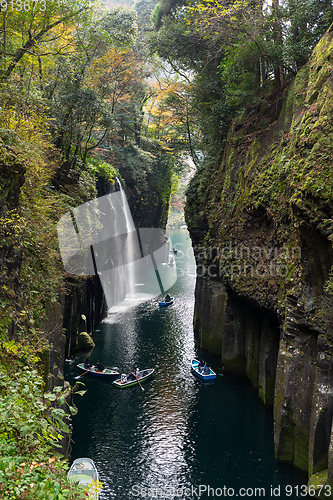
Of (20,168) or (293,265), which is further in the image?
(293,265)

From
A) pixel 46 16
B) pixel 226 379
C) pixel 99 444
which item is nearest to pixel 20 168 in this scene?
pixel 46 16

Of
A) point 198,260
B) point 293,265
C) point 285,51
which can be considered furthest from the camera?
point 198,260

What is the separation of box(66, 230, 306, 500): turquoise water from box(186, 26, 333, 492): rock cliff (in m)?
1.18

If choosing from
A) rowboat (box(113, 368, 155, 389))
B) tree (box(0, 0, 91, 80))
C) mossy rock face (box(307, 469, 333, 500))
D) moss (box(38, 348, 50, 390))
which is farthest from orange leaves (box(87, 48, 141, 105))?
mossy rock face (box(307, 469, 333, 500))

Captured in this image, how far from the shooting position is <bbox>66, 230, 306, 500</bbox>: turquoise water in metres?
11.9

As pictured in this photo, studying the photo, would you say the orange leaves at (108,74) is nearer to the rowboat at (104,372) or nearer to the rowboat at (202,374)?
the rowboat at (104,372)

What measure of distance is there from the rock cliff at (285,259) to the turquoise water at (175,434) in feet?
3.86

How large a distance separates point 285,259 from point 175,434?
8832 mm

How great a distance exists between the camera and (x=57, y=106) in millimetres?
20797

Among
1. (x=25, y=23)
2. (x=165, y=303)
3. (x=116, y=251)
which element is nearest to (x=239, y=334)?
(x=165, y=303)

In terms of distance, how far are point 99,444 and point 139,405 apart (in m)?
3.31

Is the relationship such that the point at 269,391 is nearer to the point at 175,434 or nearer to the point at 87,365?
the point at 175,434

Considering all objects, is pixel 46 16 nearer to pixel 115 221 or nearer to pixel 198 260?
pixel 198 260

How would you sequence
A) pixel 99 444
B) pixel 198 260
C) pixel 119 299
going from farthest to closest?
pixel 119 299 < pixel 198 260 < pixel 99 444
